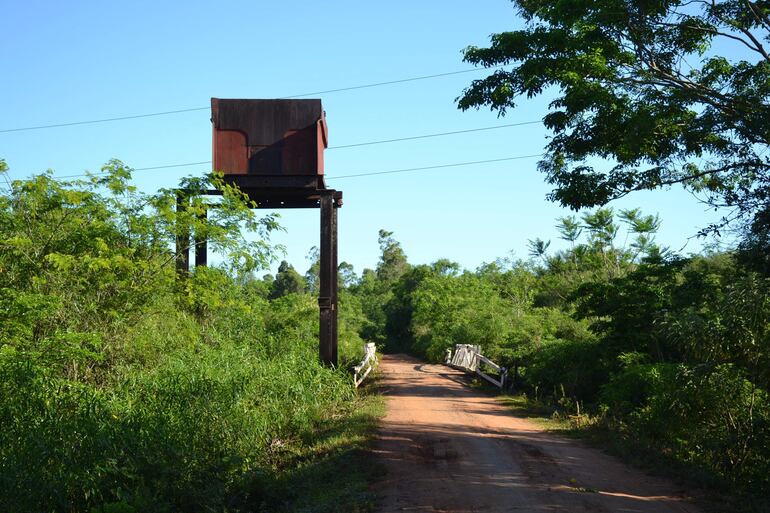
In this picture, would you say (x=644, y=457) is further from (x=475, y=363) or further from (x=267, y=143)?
(x=475, y=363)

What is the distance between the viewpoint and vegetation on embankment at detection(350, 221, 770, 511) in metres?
9.29

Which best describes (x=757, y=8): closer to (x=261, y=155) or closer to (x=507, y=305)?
(x=261, y=155)

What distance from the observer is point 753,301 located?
9.08m

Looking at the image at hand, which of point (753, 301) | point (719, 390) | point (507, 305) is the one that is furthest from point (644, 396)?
point (507, 305)

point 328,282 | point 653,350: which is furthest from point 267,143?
point 653,350

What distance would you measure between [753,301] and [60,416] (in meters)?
10.2

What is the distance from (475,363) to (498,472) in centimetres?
1770

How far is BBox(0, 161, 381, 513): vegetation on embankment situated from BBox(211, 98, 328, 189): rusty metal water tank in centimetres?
169

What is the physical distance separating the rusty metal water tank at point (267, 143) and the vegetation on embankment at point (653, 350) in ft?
27.7

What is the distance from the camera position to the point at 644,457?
10453 millimetres

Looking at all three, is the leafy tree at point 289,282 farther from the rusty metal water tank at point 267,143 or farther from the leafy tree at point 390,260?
the rusty metal water tank at point 267,143

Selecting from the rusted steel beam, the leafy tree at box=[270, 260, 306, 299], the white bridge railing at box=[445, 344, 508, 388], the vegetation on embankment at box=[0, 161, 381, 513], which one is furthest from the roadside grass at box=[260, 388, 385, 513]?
the leafy tree at box=[270, 260, 306, 299]

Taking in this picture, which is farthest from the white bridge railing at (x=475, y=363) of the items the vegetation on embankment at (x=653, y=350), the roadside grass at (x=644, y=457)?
the roadside grass at (x=644, y=457)

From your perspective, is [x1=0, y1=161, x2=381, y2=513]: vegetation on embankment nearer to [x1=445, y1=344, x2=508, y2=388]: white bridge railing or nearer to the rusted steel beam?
the rusted steel beam
